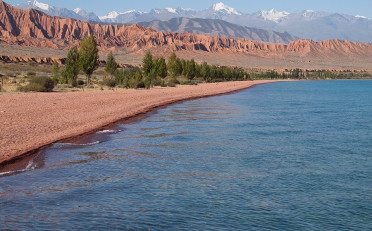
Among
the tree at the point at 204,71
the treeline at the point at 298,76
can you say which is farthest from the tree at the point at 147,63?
the treeline at the point at 298,76

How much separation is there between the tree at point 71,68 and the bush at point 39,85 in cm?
649

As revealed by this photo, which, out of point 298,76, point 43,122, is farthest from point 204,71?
point 43,122

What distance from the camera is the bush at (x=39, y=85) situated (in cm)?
3869

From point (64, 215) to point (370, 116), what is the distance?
26.0m

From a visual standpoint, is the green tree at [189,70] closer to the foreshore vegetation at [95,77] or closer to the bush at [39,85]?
the foreshore vegetation at [95,77]

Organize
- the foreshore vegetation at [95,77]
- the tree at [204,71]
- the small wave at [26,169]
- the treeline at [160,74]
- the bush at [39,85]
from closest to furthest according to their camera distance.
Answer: the small wave at [26,169] < the bush at [39,85] < the foreshore vegetation at [95,77] < the treeline at [160,74] < the tree at [204,71]

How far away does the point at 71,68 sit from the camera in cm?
4816

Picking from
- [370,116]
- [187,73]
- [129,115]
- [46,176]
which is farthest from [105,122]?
[187,73]

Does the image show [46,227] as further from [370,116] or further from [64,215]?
[370,116]

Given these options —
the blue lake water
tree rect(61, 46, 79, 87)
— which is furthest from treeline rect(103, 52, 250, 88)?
the blue lake water

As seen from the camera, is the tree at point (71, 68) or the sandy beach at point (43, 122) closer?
the sandy beach at point (43, 122)

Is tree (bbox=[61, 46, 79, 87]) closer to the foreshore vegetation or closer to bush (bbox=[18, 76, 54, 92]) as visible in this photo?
the foreshore vegetation

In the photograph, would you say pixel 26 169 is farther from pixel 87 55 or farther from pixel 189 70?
pixel 189 70

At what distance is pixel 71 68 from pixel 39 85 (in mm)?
8760
